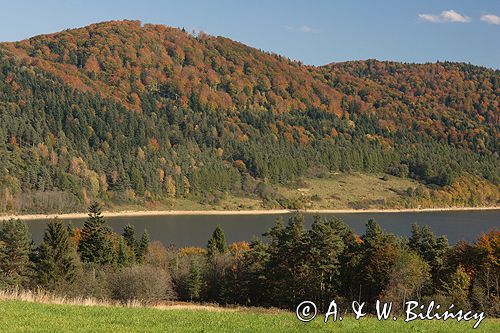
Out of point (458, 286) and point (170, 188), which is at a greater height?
point (458, 286)

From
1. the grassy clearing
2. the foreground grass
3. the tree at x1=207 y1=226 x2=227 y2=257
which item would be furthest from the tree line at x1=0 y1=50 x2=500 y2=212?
the foreground grass

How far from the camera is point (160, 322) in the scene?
15617 mm

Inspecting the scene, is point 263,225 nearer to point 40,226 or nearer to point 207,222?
point 207,222

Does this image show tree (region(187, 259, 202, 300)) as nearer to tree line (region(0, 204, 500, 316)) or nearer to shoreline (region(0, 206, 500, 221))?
tree line (region(0, 204, 500, 316))

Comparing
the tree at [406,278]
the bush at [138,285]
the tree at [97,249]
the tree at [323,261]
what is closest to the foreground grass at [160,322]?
the bush at [138,285]

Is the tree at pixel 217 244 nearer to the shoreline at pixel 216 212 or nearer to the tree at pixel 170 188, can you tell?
the shoreline at pixel 216 212

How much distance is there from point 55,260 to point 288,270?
651 inches

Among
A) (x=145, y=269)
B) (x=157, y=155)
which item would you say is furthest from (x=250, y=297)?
(x=157, y=155)

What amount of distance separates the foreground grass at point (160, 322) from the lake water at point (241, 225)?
230ft

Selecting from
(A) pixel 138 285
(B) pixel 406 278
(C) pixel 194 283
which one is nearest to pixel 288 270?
(C) pixel 194 283

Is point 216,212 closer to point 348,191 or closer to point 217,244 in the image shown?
point 348,191

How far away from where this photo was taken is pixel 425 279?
4350 centimetres

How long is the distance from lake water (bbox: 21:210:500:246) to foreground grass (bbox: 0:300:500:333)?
70.0 meters

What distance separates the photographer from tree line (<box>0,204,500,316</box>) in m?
40.8
